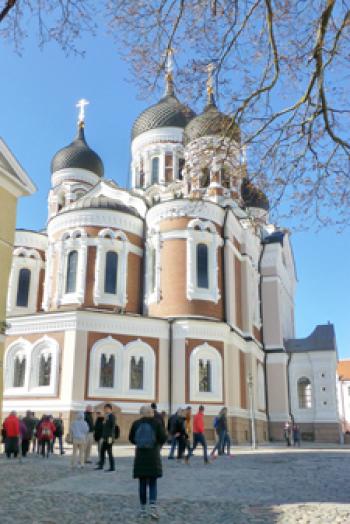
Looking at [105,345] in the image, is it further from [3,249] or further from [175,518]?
[175,518]

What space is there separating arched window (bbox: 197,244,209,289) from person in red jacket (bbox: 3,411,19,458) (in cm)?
1469

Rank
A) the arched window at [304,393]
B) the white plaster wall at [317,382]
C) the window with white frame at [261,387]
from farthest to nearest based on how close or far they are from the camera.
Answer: the arched window at [304,393] → the white plaster wall at [317,382] → the window with white frame at [261,387]

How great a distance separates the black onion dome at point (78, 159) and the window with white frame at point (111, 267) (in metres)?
12.6

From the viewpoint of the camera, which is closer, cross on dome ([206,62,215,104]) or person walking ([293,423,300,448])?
cross on dome ([206,62,215,104])

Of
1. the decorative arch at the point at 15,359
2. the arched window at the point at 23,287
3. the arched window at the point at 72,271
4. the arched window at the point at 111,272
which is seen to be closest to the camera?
the decorative arch at the point at 15,359

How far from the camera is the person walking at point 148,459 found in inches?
292

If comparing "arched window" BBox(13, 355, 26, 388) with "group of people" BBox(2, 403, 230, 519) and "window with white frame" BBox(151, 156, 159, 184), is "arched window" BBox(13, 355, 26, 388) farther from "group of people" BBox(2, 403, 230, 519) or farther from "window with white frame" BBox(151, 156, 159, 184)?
"window with white frame" BBox(151, 156, 159, 184)

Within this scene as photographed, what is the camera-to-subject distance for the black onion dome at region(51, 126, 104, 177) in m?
41.0

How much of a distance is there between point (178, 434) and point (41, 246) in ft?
72.1

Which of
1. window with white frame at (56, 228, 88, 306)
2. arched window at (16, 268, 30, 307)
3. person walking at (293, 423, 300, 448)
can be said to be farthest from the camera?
arched window at (16, 268, 30, 307)

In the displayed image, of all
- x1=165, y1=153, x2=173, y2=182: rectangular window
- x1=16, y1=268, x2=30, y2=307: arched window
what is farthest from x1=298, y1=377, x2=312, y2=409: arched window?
x1=16, y1=268, x2=30, y2=307: arched window

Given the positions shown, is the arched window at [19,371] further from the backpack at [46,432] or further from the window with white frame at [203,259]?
the backpack at [46,432]

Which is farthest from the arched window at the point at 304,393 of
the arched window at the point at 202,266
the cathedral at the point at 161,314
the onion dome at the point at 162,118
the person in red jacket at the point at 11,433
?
the person in red jacket at the point at 11,433

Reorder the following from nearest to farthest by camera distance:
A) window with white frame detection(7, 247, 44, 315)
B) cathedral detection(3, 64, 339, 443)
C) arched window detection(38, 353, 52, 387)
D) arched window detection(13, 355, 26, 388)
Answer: arched window detection(38, 353, 52, 387) < cathedral detection(3, 64, 339, 443) < arched window detection(13, 355, 26, 388) < window with white frame detection(7, 247, 44, 315)
